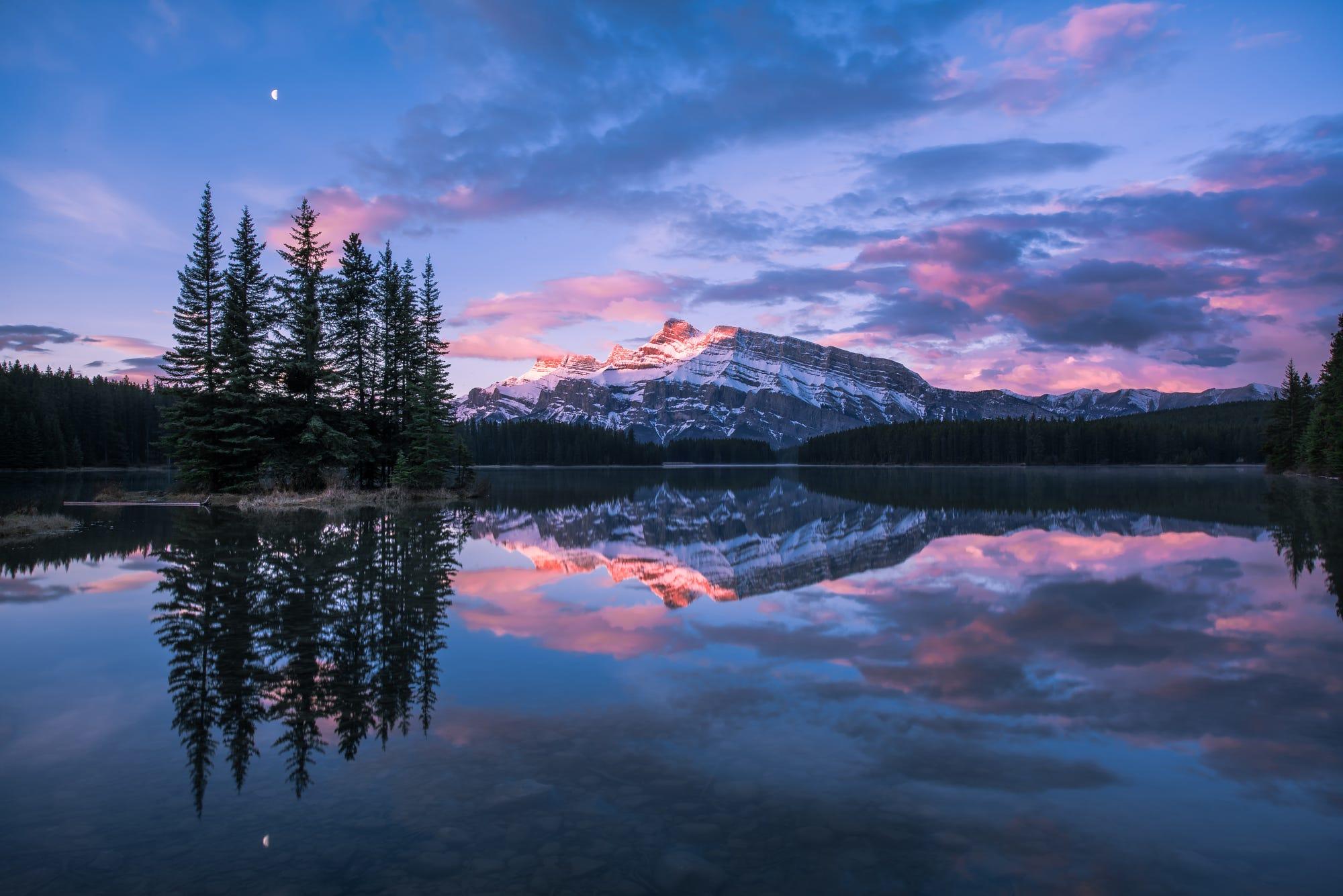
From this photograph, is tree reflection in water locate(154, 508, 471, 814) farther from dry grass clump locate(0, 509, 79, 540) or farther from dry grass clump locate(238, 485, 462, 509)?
dry grass clump locate(238, 485, 462, 509)

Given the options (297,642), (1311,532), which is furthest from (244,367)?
(1311,532)

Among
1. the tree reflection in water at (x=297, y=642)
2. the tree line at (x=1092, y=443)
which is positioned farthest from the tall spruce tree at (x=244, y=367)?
the tree line at (x=1092, y=443)

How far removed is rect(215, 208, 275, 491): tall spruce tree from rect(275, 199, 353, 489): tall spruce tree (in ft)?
3.70

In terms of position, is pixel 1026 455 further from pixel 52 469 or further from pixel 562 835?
pixel 562 835

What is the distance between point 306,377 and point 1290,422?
10956 cm

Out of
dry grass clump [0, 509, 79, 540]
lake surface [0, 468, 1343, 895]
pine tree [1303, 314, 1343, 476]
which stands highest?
pine tree [1303, 314, 1343, 476]

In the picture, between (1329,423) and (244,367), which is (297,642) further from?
(1329,423)

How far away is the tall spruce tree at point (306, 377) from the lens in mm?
45969

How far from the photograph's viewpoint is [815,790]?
23.2ft

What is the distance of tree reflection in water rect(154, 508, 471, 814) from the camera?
844 centimetres

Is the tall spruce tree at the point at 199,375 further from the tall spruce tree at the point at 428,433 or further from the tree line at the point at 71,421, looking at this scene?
the tree line at the point at 71,421

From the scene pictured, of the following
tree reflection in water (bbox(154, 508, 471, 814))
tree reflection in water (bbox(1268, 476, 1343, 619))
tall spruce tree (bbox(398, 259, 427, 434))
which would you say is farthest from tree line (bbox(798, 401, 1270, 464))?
tree reflection in water (bbox(154, 508, 471, 814))

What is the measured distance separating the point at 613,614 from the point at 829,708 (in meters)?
6.49

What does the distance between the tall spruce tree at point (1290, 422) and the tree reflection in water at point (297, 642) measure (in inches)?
4073
